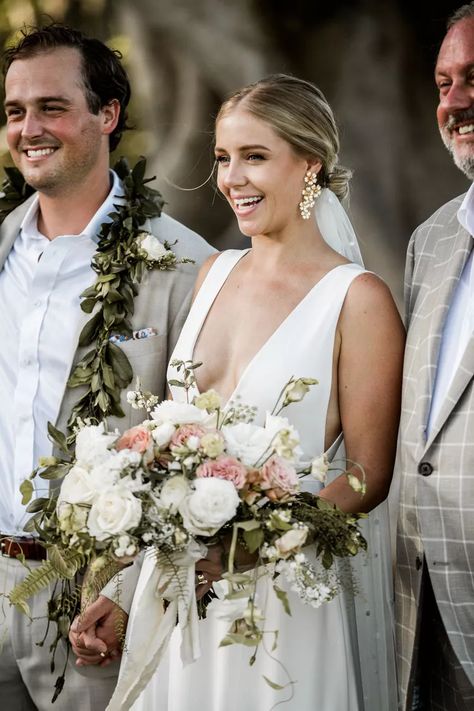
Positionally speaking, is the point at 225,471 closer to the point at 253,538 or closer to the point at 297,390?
the point at 253,538

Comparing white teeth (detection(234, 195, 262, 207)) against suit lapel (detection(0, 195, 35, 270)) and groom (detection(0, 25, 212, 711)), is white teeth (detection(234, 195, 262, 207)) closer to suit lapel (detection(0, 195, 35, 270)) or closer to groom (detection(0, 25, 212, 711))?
groom (detection(0, 25, 212, 711))

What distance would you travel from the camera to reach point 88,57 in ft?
11.9

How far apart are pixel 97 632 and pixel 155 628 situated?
1.55 feet

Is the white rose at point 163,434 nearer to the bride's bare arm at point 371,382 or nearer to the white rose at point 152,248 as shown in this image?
the bride's bare arm at point 371,382

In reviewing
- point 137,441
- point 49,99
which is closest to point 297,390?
point 137,441

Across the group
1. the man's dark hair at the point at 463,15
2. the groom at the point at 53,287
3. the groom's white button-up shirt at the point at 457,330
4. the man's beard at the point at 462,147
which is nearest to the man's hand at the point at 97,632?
the groom at the point at 53,287

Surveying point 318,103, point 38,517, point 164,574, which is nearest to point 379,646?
point 164,574

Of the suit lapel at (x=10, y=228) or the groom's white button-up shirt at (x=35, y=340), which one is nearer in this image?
the groom's white button-up shirt at (x=35, y=340)

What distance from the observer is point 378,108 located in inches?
169

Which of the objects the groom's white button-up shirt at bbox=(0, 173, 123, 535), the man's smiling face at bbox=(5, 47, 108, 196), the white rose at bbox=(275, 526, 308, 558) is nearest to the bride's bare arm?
the white rose at bbox=(275, 526, 308, 558)

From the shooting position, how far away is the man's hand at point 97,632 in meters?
2.95

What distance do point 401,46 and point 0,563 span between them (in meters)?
2.49

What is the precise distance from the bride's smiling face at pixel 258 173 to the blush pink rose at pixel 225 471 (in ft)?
2.86

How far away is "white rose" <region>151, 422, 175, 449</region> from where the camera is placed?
2516 millimetres
